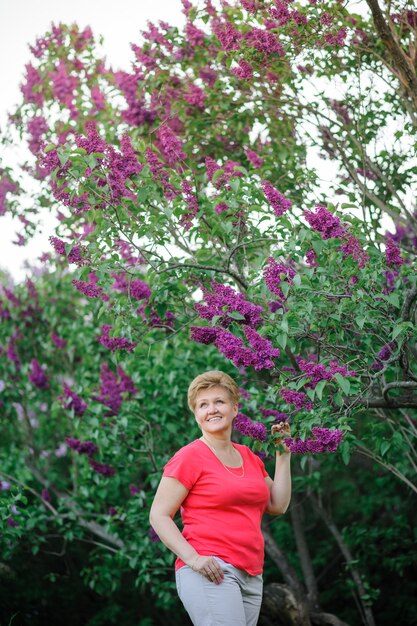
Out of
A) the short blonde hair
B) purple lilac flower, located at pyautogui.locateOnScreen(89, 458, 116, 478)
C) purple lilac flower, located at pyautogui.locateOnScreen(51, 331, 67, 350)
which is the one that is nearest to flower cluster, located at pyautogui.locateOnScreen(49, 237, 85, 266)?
the short blonde hair

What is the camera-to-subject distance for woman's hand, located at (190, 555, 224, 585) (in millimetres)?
2498

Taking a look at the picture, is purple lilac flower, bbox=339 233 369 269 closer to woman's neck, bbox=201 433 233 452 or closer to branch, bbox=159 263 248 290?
branch, bbox=159 263 248 290

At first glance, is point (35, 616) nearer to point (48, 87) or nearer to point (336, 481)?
point (336, 481)

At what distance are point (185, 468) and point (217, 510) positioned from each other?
0.18 metres

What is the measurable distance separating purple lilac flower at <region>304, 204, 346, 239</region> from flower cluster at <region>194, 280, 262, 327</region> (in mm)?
378

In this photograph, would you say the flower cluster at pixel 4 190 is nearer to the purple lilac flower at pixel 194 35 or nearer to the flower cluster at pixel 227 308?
the purple lilac flower at pixel 194 35

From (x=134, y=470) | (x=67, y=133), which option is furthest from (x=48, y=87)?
(x=134, y=470)

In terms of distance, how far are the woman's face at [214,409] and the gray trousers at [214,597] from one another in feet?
1.52

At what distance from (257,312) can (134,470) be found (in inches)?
120

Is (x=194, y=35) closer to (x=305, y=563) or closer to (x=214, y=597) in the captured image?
(x=214, y=597)

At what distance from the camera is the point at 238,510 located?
2.68 m

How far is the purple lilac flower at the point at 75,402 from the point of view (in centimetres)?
484

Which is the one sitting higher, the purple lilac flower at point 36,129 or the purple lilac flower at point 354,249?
the purple lilac flower at point 36,129

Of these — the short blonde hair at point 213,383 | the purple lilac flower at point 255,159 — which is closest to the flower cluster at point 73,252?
the short blonde hair at point 213,383
